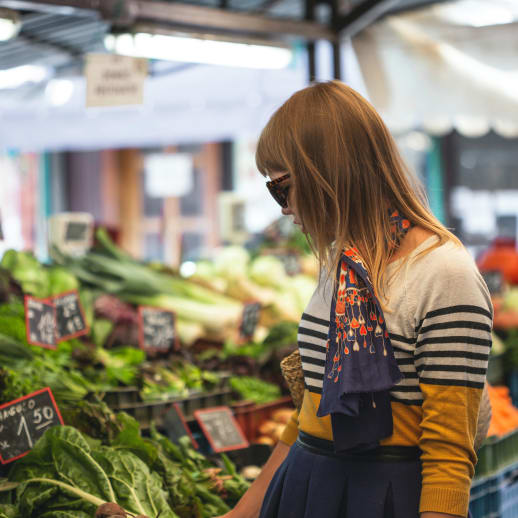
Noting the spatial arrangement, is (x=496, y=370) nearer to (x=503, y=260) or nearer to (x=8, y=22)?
(x=503, y=260)

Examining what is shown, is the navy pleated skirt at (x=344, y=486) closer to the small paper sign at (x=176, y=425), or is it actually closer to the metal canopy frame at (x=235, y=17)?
the small paper sign at (x=176, y=425)

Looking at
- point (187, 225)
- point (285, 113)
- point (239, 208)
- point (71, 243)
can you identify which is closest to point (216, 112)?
point (187, 225)

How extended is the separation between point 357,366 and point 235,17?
9.36ft

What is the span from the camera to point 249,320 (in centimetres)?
364

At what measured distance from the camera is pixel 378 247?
1.28 metres

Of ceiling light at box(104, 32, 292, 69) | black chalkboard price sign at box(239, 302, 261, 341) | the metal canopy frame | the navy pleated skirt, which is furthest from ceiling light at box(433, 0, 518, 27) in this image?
the navy pleated skirt

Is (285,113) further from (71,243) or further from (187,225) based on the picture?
(187,225)

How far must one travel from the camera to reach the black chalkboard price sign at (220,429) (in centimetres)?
245

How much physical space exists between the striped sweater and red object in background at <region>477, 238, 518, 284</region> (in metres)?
4.30

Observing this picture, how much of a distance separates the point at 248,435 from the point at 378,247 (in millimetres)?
1715

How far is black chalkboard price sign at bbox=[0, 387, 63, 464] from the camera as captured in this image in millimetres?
1941

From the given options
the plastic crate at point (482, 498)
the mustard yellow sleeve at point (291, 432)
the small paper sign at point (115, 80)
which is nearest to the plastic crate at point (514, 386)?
the plastic crate at point (482, 498)

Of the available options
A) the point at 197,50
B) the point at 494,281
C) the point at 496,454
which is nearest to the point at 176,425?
the point at 496,454

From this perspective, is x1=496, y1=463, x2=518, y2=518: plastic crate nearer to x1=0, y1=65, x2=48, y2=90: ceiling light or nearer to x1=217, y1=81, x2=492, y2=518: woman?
x1=217, y1=81, x2=492, y2=518: woman
